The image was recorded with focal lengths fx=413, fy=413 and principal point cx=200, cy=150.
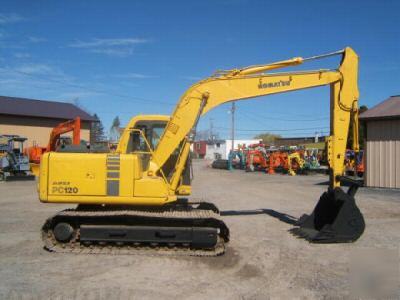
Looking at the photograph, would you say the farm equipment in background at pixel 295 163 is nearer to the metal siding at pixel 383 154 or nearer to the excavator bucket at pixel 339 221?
the metal siding at pixel 383 154

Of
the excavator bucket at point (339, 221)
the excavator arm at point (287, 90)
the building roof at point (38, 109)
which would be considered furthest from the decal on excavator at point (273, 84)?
the building roof at point (38, 109)

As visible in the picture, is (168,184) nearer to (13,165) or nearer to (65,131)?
(65,131)

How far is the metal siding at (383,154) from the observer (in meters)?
20.7

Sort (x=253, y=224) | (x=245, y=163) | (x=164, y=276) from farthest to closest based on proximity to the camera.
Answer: (x=245, y=163)
(x=253, y=224)
(x=164, y=276)

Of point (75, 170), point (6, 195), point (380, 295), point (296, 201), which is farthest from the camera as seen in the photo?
point (6, 195)

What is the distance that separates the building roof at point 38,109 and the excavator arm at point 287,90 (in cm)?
3401

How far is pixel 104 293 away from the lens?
598cm

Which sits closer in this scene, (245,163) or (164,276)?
(164,276)

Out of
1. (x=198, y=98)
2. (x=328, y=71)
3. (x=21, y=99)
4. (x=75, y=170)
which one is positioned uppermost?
(x=21, y=99)

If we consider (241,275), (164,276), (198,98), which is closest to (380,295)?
(241,275)

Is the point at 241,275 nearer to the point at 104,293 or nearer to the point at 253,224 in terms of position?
the point at 104,293

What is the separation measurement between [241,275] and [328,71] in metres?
5.39

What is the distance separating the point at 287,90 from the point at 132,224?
471 cm

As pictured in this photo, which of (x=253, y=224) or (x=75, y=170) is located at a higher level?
(x=75, y=170)
